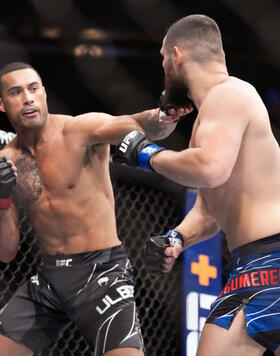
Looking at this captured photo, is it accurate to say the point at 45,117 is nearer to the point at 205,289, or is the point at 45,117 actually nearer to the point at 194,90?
the point at 194,90

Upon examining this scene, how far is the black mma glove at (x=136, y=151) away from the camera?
136 centimetres

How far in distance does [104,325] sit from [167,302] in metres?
1.12

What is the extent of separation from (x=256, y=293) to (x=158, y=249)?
317 millimetres

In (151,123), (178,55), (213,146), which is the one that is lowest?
(151,123)

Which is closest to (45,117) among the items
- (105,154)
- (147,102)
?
(105,154)

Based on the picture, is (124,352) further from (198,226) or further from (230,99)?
(230,99)

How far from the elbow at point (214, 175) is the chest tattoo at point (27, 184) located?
75 cm

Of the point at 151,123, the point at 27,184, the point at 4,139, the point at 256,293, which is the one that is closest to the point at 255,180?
the point at 256,293

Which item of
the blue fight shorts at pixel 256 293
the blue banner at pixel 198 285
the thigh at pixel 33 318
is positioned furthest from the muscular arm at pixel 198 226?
the blue banner at pixel 198 285

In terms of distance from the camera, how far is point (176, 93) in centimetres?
151

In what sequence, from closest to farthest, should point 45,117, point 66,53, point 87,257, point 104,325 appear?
point 104,325, point 87,257, point 45,117, point 66,53

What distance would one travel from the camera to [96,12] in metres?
4.26

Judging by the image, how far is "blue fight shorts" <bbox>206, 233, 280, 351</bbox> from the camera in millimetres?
1227

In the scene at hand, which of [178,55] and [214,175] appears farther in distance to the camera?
[178,55]
